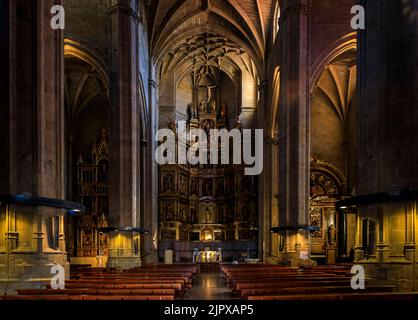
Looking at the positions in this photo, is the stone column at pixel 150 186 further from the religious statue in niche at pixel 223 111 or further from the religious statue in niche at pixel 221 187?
the religious statue in niche at pixel 223 111

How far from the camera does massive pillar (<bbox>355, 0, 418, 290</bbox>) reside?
10.4m

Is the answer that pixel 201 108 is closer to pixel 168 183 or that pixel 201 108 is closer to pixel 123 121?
pixel 168 183

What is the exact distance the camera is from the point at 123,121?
71.7 ft

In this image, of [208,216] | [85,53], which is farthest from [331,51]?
[208,216]

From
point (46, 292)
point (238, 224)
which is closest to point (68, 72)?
point (238, 224)

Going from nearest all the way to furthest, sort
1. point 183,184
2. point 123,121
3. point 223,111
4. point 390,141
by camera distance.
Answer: point 390,141, point 123,121, point 183,184, point 223,111

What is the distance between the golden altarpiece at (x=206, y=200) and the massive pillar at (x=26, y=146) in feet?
88.7

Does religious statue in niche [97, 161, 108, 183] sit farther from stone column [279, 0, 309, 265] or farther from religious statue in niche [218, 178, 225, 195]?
stone column [279, 0, 309, 265]

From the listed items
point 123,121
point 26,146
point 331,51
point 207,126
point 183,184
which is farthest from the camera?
point 207,126

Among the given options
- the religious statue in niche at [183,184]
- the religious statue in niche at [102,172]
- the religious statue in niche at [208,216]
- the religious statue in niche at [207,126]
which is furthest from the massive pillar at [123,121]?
the religious statue in niche at [207,126]

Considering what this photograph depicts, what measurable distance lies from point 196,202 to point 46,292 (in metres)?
33.1

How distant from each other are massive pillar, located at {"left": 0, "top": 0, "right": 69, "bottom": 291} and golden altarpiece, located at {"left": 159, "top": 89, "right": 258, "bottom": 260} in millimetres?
27036

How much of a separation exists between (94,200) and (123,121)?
566 inches

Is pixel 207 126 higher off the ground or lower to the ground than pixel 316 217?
higher
